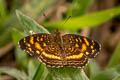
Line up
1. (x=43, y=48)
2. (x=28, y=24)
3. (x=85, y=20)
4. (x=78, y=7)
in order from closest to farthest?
1. (x=43, y=48)
2. (x=28, y=24)
3. (x=85, y=20)
4. (x=78, y=7)

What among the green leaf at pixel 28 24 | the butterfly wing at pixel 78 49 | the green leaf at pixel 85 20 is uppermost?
the green leaf at pixel 85 20

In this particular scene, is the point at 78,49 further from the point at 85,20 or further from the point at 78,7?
the point at 78,7

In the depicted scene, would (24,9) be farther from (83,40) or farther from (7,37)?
(83,40)

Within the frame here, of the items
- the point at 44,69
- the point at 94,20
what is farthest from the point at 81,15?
the point at 44,69

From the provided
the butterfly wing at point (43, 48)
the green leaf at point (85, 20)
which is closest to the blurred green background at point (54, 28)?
the green leaf at point (85, 20)

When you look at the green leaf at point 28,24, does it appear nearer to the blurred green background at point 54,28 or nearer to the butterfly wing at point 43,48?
the blurred green background at point 54,28

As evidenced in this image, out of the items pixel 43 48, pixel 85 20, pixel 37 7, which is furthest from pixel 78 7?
pixel 43 48

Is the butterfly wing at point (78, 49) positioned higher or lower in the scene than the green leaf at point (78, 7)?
lower

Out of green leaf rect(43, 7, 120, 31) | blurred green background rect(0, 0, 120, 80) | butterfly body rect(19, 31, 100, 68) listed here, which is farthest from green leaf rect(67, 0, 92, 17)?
butterfly body rect(19, 31, 100, 68)
